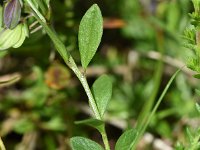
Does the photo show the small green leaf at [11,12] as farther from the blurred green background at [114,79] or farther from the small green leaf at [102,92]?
the blurred green background at [114,79]

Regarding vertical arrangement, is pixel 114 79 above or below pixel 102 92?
below

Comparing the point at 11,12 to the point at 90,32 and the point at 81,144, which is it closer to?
the point at 90,32

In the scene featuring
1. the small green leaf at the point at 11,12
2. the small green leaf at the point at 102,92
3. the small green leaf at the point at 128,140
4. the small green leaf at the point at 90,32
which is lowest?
the small green leaf at the point at 128,140

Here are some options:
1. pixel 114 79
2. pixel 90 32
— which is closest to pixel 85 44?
pixel 90 32

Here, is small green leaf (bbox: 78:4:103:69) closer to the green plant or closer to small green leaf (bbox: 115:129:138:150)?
the green plant

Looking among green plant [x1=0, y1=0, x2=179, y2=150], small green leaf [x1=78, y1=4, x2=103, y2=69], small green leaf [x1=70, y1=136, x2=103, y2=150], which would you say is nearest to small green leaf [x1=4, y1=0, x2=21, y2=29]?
green plant [x1=0, y1=0, x2=179, y2=150]

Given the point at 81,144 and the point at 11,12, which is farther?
the point at 11,12

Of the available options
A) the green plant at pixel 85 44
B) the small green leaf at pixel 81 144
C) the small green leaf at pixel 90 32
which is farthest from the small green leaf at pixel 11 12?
the small green leaf at pixel 81 144
